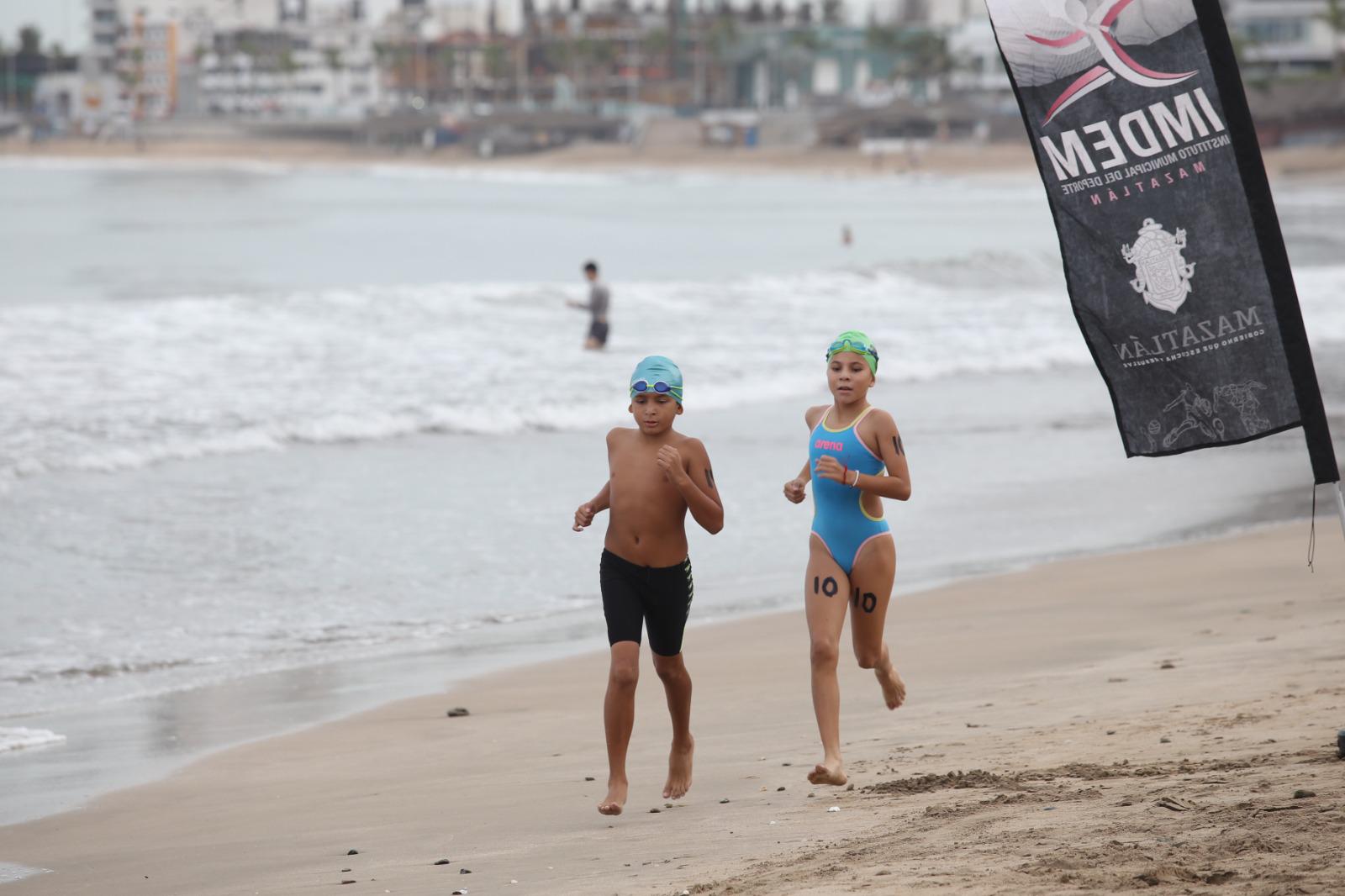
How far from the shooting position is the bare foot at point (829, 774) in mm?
5438

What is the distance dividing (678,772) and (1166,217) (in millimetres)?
2497

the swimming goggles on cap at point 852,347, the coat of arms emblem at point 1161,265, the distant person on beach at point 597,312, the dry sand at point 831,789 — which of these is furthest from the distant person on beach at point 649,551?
the distant person on beach at point 597,312

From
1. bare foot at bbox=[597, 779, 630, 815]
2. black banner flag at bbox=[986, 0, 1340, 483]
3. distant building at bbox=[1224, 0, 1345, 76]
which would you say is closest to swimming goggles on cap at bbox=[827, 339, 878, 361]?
black banner flag at bbox=[986, 0, 1340, 483]

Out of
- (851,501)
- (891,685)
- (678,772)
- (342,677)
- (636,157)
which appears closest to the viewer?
(678,772)

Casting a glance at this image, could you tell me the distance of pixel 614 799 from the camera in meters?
5.51

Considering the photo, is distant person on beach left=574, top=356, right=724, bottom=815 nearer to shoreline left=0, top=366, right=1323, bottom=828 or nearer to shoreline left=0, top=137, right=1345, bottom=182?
shoreline left=0, top=366, right=1323, bottom=828

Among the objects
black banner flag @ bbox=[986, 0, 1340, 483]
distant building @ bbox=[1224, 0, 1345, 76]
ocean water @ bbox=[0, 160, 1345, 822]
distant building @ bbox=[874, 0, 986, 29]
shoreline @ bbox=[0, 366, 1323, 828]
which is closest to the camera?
black banner flag @ bbox=[986, 0, 1340, 483]

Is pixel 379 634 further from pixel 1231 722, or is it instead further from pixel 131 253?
pixel 131 253

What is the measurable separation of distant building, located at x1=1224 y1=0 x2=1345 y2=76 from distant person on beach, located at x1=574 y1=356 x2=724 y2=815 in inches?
4747

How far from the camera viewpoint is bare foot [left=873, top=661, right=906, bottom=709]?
6.16 metres

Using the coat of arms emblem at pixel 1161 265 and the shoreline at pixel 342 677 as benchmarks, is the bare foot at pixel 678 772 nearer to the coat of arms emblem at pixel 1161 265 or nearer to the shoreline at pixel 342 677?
the coat of arms emblem at pixel 1161 265

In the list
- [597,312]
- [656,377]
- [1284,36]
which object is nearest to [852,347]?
[656,377]

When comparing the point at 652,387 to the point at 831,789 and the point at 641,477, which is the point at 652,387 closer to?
the point at 641,477

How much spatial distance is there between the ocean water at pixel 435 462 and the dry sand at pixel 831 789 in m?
0.87
